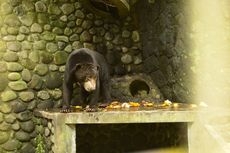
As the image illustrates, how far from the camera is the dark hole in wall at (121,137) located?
560 cm

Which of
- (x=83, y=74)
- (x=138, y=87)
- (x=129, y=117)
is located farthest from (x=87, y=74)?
(x=138, y=87)

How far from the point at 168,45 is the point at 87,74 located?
5.98 feet

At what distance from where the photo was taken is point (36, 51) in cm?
596

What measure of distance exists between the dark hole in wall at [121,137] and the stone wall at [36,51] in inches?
31.4

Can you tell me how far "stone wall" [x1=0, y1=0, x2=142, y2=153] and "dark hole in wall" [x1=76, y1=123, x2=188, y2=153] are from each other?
2.61 ft

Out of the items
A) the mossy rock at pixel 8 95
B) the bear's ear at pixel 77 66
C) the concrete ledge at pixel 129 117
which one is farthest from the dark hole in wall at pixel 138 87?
the concrete ledge at pixel 129 117

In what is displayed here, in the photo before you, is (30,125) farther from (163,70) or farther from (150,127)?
(163,70)

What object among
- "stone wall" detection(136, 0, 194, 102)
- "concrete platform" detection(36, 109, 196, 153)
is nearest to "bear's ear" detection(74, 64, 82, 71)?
"concrete platform" detection(36, 109, 196, 153)

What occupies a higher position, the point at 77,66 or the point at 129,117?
the point at 77,66

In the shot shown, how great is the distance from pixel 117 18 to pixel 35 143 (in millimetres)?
2859

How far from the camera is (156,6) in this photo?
6.43 meters

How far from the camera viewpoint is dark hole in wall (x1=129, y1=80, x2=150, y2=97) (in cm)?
664

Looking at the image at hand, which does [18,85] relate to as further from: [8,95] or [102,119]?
[102,119]

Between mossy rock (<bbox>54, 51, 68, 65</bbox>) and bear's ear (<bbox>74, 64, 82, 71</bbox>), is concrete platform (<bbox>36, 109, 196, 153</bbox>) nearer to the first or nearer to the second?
bear's ear (<bbox>74, 64, 82, 71</bbox>)
